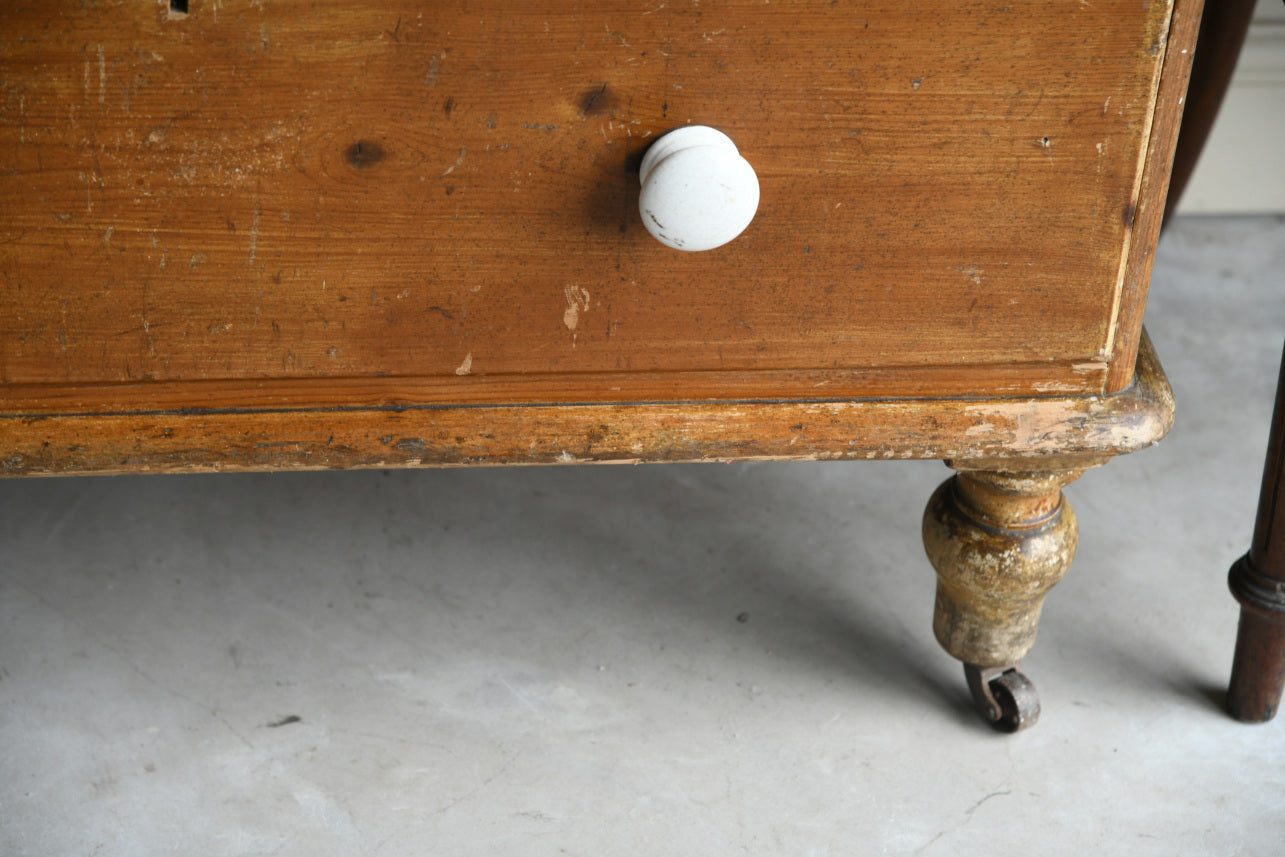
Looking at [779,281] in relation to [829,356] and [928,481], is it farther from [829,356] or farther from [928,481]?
[928,481]

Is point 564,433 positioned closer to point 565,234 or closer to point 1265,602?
point 565,234

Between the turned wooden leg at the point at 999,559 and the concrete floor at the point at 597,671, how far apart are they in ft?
0.21

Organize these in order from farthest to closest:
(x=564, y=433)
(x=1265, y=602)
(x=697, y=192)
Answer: (x=1265, y=602)
(x=564, y=433)
(x=697, y=192)

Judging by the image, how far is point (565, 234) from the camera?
498mm

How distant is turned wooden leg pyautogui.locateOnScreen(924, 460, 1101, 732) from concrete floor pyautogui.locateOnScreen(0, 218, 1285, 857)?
0.06 meters

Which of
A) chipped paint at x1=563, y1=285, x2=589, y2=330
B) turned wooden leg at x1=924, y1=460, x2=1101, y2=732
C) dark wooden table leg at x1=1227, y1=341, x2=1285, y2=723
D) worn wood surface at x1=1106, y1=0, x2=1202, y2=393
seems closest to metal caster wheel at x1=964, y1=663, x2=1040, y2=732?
turned wooden leg at x1=924, y1=460, x2=1101, y2=732

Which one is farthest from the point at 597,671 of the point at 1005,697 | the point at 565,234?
the point at 565,234

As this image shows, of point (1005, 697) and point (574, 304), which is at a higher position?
point (574, 304)

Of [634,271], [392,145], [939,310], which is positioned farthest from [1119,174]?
[392,145]

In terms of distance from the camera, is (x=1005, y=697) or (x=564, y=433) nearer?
(x=564, y=433)

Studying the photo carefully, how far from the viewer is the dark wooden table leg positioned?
0.66 m

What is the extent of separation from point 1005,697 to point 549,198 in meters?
0.45

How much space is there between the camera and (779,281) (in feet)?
1.68

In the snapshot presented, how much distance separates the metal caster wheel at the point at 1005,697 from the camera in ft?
2.30
